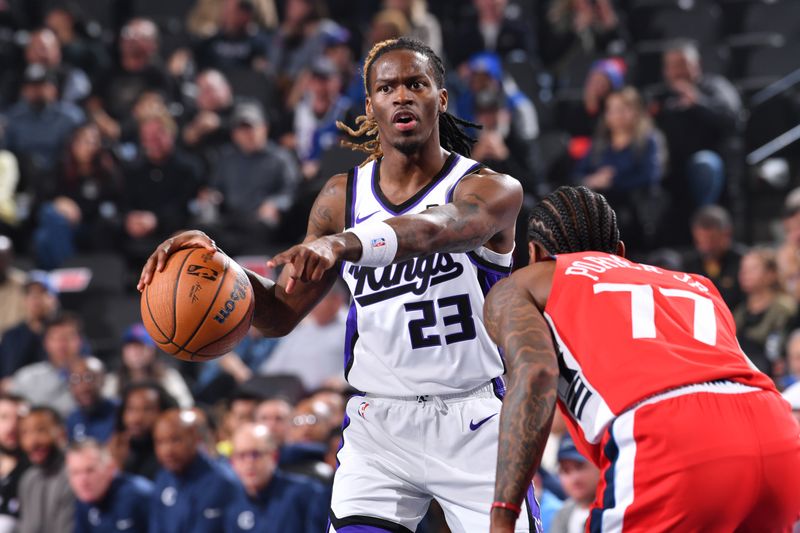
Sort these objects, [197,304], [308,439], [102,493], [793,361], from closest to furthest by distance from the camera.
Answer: [197,304] → [793,361] → [308,439] → [102,493]

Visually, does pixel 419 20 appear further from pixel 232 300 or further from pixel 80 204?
pixel 232 300

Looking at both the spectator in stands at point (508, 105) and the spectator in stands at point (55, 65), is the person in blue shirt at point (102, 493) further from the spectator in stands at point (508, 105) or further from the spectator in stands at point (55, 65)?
the spectator in stands at point (55, 65)

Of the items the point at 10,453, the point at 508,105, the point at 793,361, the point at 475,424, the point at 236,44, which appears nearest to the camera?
the point at 475,424

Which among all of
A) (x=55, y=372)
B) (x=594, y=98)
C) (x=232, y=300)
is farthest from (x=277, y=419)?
(x=594, y=98)

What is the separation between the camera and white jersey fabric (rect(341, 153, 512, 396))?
4414 mm

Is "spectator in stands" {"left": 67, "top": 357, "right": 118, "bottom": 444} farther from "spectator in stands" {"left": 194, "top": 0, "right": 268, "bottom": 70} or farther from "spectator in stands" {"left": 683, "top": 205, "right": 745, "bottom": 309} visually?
"spectator in stands" {"left": 194, "top": 0, "right": 268, "bottom": 70}

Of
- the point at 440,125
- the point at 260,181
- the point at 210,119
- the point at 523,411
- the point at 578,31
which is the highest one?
the point at 578,31

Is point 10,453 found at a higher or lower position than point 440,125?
lower

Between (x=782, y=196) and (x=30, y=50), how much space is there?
24.6 feet

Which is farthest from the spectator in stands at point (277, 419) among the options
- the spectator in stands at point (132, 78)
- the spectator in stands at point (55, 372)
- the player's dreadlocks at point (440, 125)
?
the spectator in stands at point (132, 78)

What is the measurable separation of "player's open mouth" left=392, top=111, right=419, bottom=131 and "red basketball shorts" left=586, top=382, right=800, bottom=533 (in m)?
1.49

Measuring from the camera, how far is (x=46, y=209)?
11.0 meters

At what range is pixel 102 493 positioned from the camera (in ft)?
26.4

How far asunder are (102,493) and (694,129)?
584 centimetres
